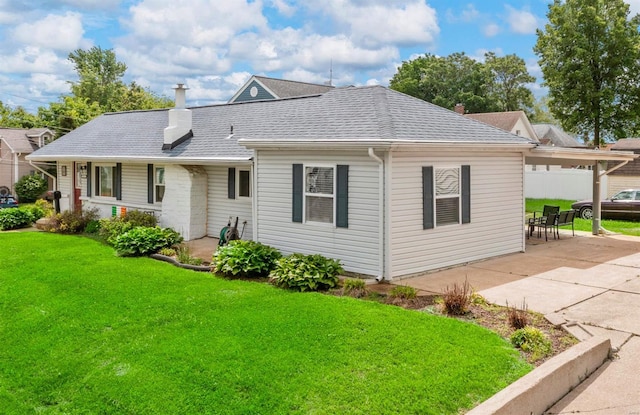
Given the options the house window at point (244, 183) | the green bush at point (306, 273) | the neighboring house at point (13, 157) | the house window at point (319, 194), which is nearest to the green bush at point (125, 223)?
the house window at point (244, 183)

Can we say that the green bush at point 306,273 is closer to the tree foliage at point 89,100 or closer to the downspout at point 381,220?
the downspout at point 381,220

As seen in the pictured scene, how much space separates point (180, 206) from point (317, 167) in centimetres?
585

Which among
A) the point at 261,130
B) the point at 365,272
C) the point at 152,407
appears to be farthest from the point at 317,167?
the point at 152,407

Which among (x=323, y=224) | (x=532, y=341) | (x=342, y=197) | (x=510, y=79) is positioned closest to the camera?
(x=532, y=341)

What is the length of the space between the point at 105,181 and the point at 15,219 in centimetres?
369

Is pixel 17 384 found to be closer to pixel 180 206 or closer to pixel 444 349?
pixel 444 349

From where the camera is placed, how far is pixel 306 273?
9.59 meters

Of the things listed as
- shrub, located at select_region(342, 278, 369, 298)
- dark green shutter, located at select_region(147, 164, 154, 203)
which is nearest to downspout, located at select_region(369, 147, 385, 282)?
shrub, located at select_region(342, 278, 369, 298)

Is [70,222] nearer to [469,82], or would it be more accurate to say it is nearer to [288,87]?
[288,87]

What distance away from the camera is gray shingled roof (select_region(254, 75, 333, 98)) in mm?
27922

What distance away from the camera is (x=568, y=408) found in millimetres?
5629

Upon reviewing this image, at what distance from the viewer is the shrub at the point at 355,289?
9086 millimetres

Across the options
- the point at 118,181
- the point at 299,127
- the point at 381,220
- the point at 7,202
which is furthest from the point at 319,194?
the point at 7,202

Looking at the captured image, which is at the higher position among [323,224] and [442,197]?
[442,197]
